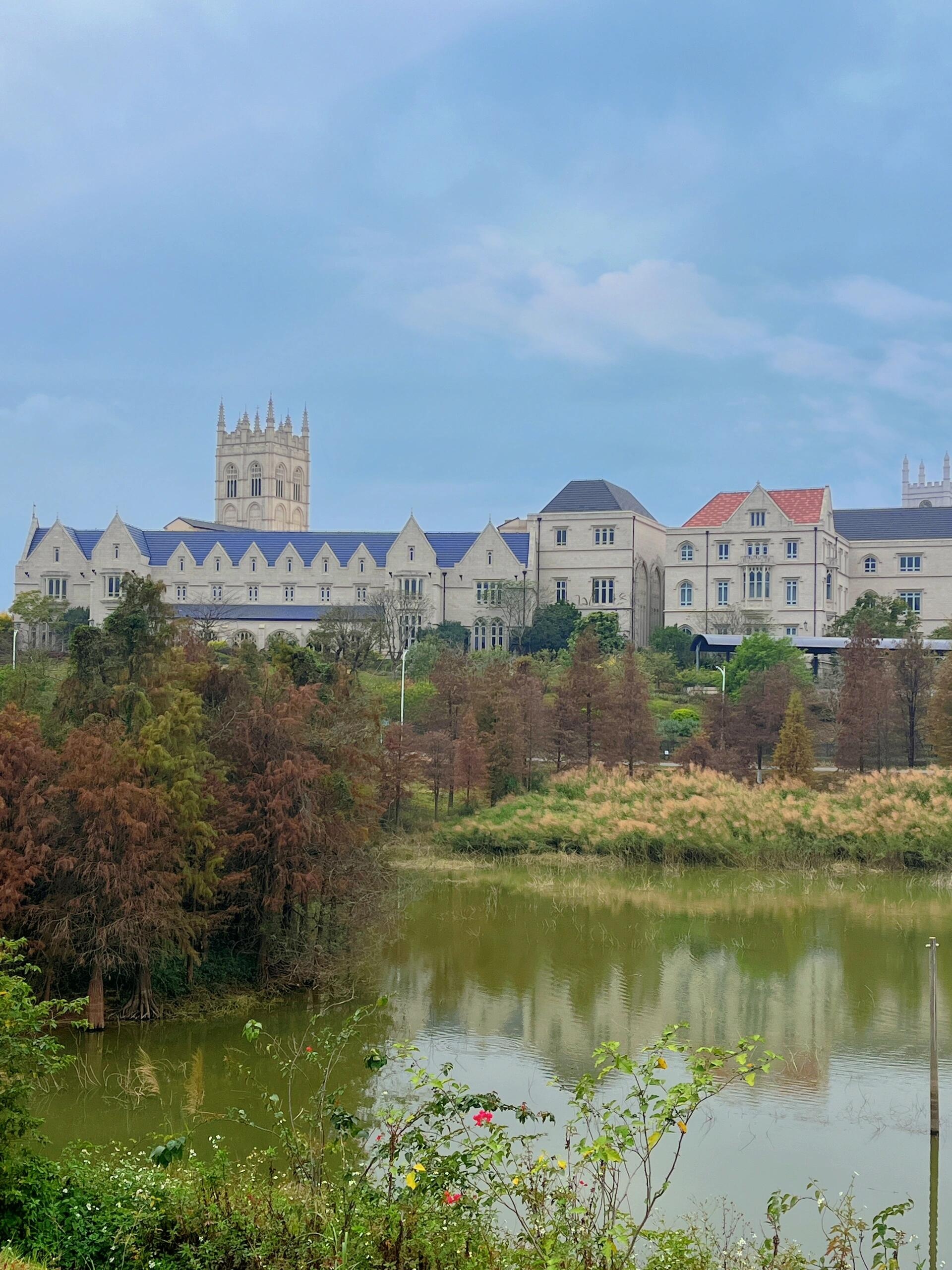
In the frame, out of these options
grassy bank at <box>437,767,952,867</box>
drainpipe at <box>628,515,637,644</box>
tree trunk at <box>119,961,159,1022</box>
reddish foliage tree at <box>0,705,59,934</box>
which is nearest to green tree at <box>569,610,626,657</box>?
drainpipe at <box>628,515,637,644</box>

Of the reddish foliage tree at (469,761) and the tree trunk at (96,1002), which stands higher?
the reddish foliage tree at (469,761)

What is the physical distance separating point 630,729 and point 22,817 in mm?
23165

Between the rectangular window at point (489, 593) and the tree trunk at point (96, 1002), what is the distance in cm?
4781

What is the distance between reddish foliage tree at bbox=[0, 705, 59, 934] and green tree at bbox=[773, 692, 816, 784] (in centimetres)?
2305

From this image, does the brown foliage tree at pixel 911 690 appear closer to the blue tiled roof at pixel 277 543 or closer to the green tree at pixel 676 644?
the green tree at pixel 676 644

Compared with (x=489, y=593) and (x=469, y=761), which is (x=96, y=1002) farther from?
(x=489, y=593)

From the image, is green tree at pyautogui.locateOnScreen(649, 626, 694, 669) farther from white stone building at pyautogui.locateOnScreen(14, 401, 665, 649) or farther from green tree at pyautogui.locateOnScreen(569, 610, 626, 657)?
white stone building at pyautogui.locateOnScreen(14, 401, 665, 649)

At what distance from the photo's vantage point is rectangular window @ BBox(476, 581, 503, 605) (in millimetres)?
64062

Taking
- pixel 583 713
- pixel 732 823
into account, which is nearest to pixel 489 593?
pixel 583 713

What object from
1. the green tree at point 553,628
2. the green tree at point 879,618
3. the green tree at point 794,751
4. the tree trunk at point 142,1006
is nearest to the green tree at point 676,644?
the green tree at point 553,628

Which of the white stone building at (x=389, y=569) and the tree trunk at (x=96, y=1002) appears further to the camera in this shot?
the white stone building at (x=389, y=569)

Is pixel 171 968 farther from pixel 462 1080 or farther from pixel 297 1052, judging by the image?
pixel 297 1052

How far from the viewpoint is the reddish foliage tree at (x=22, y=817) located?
15797 mm

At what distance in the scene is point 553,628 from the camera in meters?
60.8
